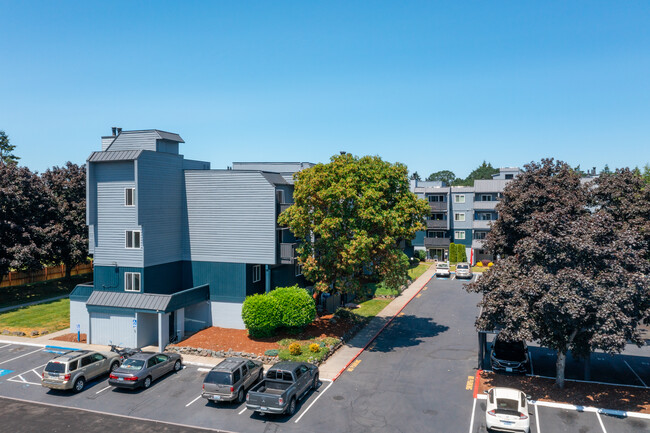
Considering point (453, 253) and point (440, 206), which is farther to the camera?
point (440, 206)

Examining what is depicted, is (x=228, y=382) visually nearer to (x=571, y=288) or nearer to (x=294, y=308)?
(x=294, y=308)

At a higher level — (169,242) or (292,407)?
Result: (169,242)

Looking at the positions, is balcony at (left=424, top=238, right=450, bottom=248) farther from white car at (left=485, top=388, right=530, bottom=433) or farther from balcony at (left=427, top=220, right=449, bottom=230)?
white car at (left=485, top=388, right=530, bottom=433)

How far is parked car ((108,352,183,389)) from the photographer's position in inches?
902

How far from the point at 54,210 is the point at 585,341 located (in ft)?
151

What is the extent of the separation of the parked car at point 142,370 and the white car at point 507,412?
16187 millimetres

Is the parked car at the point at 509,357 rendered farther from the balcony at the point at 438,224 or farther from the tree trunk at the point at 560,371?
the balcony at the point at 438,224

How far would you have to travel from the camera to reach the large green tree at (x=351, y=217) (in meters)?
29.8

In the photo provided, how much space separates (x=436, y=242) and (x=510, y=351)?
150 feet

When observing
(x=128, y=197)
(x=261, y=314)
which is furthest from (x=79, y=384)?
(x=128, y=197)

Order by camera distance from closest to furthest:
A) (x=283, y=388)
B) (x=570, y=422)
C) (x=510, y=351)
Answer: (x=570, y=422) → (x=283, y=388) → (x=510, y=351)

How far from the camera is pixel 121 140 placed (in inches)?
1364

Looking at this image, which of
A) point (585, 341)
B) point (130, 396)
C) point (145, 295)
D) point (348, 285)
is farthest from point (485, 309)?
point (145, 295)

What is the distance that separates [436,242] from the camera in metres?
70.8
